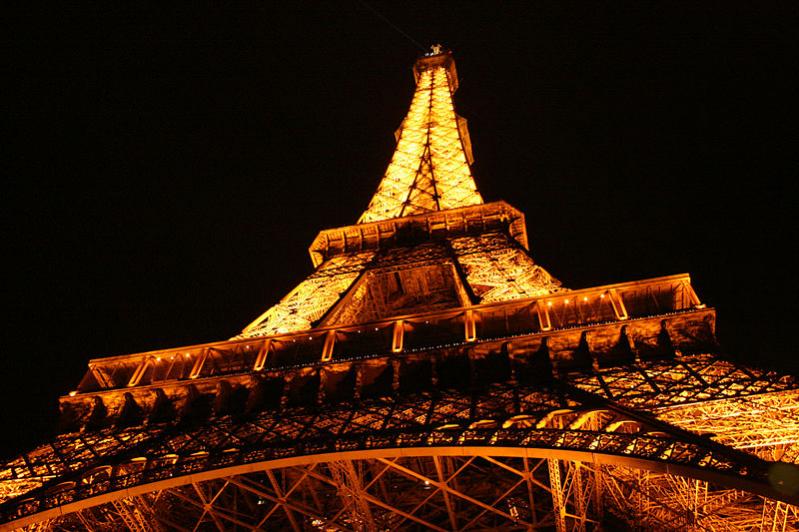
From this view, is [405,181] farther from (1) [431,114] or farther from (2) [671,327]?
(2) [671,327]

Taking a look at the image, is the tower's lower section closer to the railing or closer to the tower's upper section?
the railing

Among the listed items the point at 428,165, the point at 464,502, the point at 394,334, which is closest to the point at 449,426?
the point at 394,334

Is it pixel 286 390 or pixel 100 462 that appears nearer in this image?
pixel 100 462

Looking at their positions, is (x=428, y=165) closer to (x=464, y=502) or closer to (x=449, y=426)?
(x=464, y=502)

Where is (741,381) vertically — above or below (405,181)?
below

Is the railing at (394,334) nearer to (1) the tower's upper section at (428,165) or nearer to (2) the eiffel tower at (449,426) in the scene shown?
(2) the eiffel tower at (449,426)

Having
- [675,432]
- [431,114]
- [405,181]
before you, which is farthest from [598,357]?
[431,114]

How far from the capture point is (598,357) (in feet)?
38.1

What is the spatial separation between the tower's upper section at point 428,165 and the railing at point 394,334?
12.0m

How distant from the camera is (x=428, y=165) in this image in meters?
31.1

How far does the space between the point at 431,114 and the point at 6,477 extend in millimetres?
32104

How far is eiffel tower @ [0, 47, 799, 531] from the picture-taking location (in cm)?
823

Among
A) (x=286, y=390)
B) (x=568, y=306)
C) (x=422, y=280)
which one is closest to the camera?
(x=286, y=390)

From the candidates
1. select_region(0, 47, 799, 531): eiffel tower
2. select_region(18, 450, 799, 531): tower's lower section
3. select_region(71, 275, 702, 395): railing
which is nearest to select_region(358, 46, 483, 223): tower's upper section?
select_region(0, 47, 799, 531): eiffel tower
